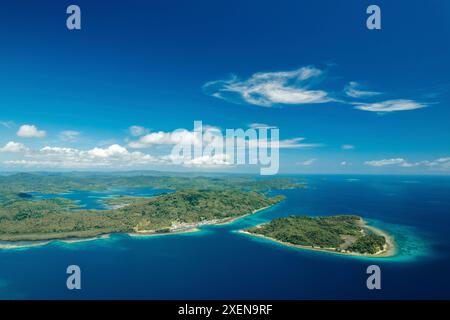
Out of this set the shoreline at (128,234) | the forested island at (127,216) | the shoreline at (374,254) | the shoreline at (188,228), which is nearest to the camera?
the shoreline at (374,254)

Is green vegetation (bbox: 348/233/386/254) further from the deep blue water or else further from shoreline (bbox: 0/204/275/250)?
shoreline (bbox: 0/204/275/250)

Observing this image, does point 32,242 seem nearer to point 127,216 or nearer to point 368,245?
point 127,216

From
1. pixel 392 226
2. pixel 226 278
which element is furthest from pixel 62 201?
pixel 392 226

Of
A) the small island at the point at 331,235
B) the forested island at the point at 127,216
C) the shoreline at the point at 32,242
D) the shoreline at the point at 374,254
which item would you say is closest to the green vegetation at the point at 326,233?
the small island at the point at 331,235

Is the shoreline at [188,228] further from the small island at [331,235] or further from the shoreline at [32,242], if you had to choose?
the small island at [331,235]

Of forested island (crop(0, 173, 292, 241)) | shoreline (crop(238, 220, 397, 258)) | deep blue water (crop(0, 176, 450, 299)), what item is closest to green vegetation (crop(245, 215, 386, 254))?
shoreline (crop(238, 220, 397, 258))

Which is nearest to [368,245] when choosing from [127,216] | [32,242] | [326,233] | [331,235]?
[331,235]
